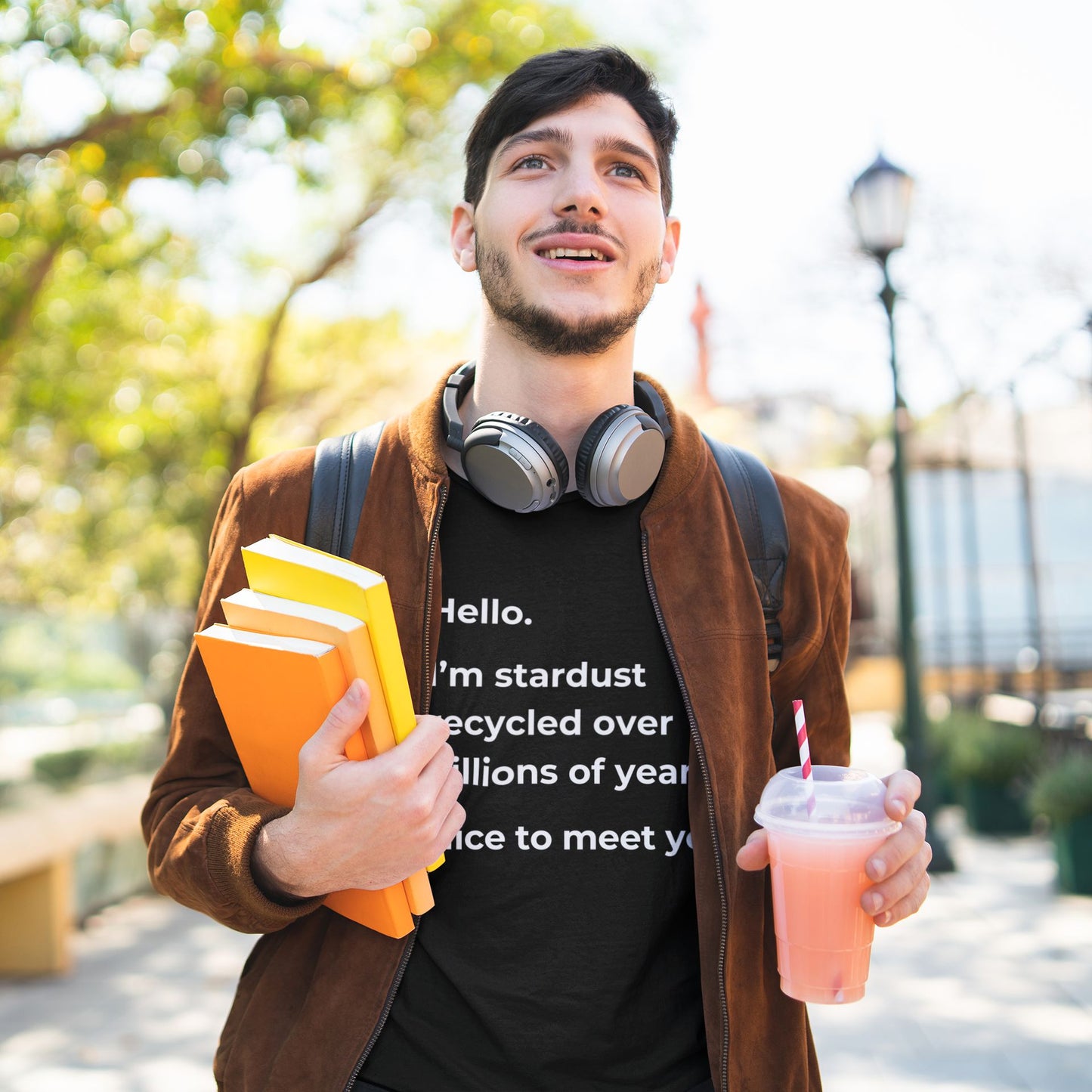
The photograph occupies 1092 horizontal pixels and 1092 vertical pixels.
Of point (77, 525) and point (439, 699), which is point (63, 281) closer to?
point (439, 699)

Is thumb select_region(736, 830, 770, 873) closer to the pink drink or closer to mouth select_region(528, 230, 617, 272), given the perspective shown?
the pink drink

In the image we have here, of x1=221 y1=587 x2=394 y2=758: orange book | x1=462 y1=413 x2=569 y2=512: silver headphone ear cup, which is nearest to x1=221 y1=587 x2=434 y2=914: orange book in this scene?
x1=221 y1=587 x2=394 y2=758: orange book

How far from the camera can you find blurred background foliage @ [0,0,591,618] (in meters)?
6.84

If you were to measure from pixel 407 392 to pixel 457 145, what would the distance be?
4.27 m

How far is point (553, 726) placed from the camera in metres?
1.86

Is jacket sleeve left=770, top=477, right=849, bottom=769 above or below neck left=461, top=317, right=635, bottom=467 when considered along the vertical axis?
below

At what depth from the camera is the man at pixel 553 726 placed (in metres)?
1.67

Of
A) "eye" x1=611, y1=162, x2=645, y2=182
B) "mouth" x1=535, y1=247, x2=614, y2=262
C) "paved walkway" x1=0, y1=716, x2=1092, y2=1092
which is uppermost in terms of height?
"eye" x1=611, y1=162, x2=645, y2=182

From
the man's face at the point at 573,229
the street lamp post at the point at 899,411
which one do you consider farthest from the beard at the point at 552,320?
the street lamp post at the point at 899,411

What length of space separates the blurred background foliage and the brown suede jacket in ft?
18.0

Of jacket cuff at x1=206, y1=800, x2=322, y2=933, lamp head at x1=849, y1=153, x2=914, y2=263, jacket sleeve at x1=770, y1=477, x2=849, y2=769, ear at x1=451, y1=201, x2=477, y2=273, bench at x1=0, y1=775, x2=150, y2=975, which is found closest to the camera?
jacket cuff at x1=206, y1=800, x2=322, y2=933

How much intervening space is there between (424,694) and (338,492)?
15.7 inches

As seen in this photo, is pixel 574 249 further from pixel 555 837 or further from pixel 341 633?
pixel 555 837

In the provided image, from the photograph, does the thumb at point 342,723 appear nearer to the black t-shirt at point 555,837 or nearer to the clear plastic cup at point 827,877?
the black t-shirt at point 555,837
